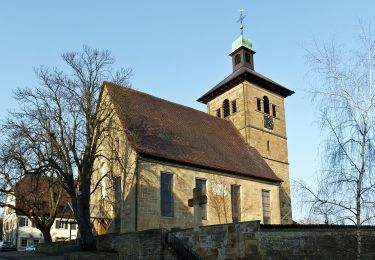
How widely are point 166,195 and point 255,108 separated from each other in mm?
13564

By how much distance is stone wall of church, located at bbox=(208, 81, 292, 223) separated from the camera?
32938mm

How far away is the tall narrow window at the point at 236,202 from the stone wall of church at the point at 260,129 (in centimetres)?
548

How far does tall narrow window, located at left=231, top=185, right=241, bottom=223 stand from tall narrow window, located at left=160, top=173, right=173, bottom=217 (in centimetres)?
485

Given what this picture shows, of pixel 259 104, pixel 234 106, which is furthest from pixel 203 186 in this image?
pixel 259 104

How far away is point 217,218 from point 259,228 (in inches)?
402

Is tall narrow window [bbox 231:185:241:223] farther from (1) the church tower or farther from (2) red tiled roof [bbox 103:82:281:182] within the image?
(1) the church tower

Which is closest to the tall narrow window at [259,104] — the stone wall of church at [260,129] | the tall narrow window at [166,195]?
the stone wall of church at [260,129]

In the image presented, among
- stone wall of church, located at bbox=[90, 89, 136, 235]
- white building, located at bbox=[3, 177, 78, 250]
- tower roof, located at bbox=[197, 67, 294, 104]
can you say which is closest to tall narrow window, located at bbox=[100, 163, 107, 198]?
stone wall of church, located at bbox=[90, 89, 136, 235]

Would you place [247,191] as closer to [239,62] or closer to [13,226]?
[239,62]

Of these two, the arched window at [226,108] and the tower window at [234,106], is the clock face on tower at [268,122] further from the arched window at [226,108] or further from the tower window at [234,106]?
the arched window at [226,108]

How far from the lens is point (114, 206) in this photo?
24.8 meters

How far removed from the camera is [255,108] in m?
34.3

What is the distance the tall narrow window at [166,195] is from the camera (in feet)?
76.8

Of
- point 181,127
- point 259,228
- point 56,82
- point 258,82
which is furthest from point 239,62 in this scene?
point 259,228
